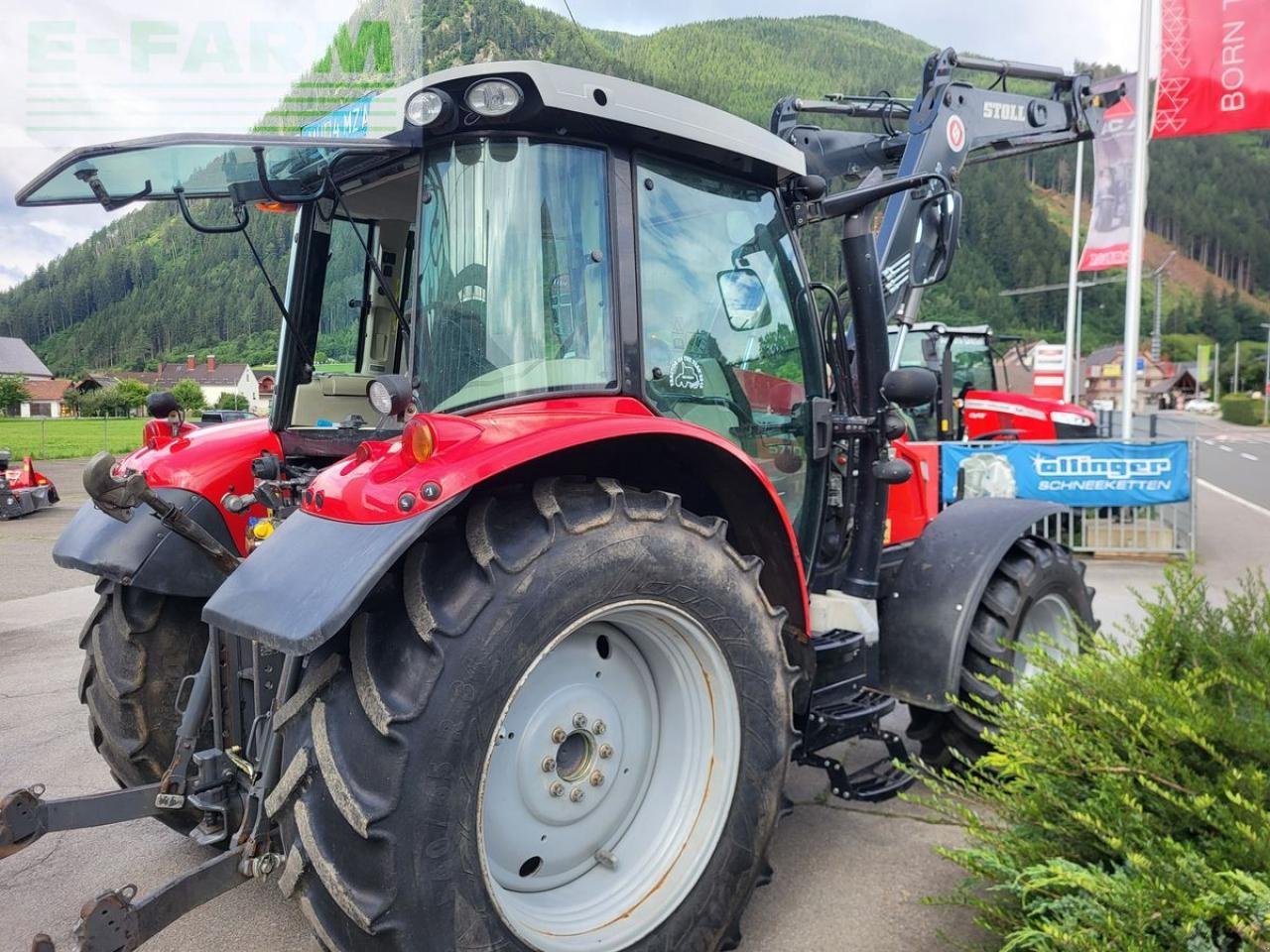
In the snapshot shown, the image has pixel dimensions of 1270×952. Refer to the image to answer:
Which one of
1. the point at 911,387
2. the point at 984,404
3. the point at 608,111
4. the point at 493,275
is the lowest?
the point at 984,404

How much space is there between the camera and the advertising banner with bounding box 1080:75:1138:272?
11891 mm

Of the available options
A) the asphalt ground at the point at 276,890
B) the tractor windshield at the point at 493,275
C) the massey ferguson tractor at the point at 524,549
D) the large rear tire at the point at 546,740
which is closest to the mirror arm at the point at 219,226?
the massey ferguson tractor at the point at 524,549

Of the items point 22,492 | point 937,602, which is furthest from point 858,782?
point 22,492

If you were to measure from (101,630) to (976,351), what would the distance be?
11.5m

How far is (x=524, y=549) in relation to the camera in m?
2.09

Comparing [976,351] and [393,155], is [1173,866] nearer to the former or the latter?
[393,155]

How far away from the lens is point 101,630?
125 inches

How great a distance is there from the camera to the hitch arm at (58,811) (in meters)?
2.19

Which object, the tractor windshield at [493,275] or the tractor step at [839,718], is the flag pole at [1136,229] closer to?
the tractor step at [839,718]

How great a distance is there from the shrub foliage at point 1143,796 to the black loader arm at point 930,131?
2.86 meters

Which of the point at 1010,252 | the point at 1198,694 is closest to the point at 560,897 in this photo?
the point at 1198,694

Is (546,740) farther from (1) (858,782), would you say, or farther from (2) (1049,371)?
(2) (1049,371)

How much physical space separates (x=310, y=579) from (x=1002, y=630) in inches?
108

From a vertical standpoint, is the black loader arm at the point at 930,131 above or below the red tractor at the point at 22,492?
above
